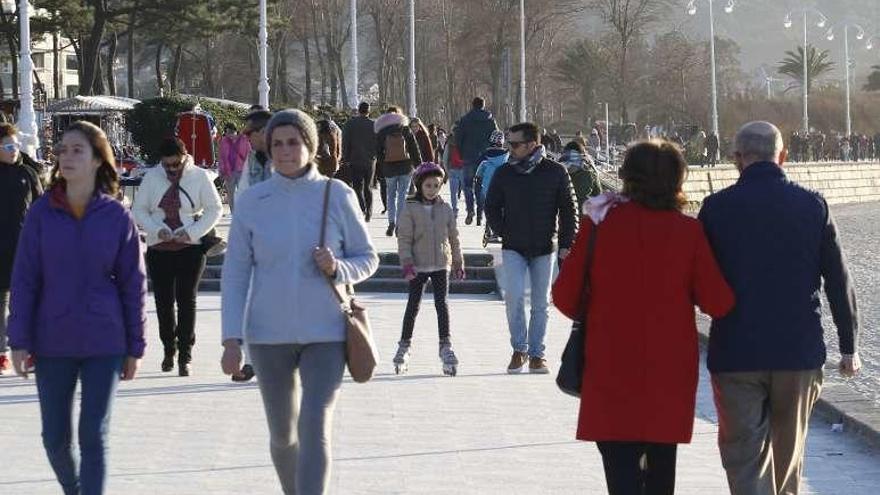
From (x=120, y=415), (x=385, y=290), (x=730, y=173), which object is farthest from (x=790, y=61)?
(x=120, y=415)

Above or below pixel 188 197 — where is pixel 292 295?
below

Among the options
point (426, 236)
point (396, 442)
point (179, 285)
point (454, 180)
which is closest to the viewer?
point (396, 442)

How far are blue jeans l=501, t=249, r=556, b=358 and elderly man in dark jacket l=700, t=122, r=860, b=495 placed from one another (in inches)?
221

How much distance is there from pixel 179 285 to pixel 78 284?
5842mm

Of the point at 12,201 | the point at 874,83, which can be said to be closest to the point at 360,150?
the point at 12,201

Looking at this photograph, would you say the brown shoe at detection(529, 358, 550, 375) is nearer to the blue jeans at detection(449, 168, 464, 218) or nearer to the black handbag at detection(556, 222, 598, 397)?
the black handbag at detection(556, 222, 598, 397)

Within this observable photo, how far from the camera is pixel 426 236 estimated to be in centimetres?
1281

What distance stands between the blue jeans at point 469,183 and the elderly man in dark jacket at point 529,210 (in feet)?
42.7

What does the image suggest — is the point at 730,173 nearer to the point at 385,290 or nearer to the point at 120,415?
the point at 385,290

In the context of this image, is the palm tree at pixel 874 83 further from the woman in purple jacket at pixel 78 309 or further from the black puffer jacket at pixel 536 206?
the woman in purple jacket at pixel 78 309

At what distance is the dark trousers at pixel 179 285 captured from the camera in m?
12.7

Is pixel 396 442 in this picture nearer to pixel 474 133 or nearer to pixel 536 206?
pixel 536 206

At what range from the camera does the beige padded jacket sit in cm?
1278

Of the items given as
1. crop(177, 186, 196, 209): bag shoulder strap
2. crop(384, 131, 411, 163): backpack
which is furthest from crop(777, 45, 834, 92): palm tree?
crop(177, 186, 196, 209): bag shoulder strap
